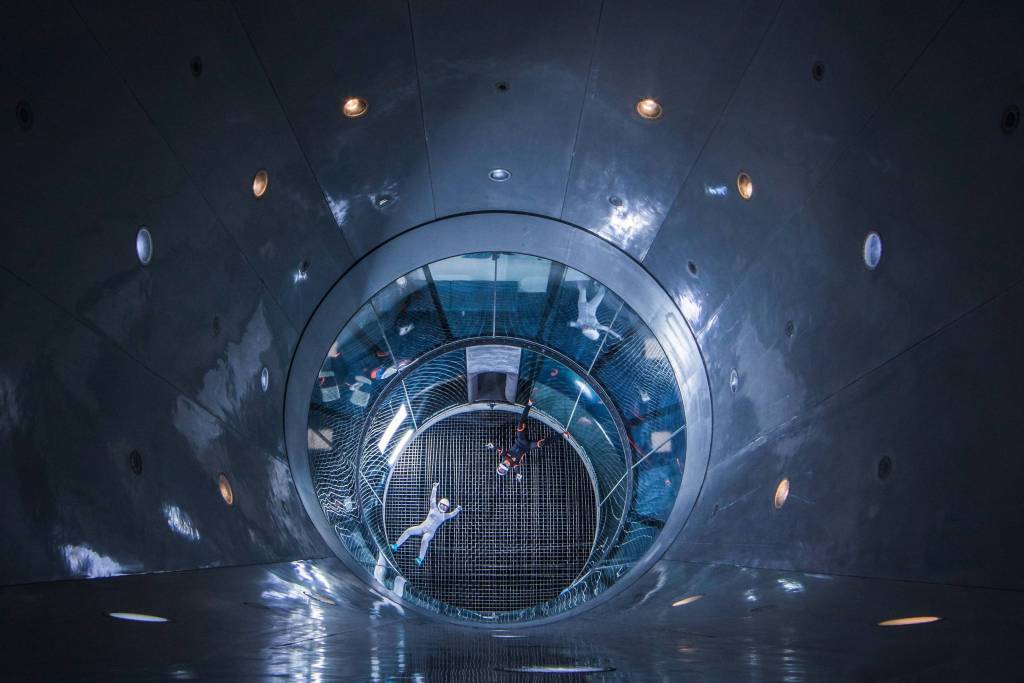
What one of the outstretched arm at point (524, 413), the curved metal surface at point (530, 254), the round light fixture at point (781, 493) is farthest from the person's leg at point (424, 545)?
the round light fixture at point (781, 493)

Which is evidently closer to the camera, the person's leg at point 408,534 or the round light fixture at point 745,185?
the round light fixture at point 745,185

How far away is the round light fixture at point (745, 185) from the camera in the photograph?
4.98 metres

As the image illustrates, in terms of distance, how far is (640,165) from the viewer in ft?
18.6

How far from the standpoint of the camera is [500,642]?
4.31 metres

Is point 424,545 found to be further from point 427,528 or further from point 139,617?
point 139,617

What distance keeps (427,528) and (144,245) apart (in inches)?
292

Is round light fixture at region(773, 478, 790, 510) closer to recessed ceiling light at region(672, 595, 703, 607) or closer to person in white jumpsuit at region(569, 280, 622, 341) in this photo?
recessed ceiling light at region(672, 595, 703, 607)

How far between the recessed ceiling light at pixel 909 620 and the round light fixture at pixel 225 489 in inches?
137

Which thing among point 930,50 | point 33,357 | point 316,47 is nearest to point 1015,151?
point 930,50

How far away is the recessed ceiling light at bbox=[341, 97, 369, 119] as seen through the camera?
194 inches

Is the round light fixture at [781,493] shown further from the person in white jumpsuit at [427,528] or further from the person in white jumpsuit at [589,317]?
the person in white jumpsuit at [427,528]

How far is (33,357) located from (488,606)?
8.49m

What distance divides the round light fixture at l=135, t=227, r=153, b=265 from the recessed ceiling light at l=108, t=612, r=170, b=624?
1625 millimetres

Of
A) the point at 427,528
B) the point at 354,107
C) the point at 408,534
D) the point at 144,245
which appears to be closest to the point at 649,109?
the point at 354,107
